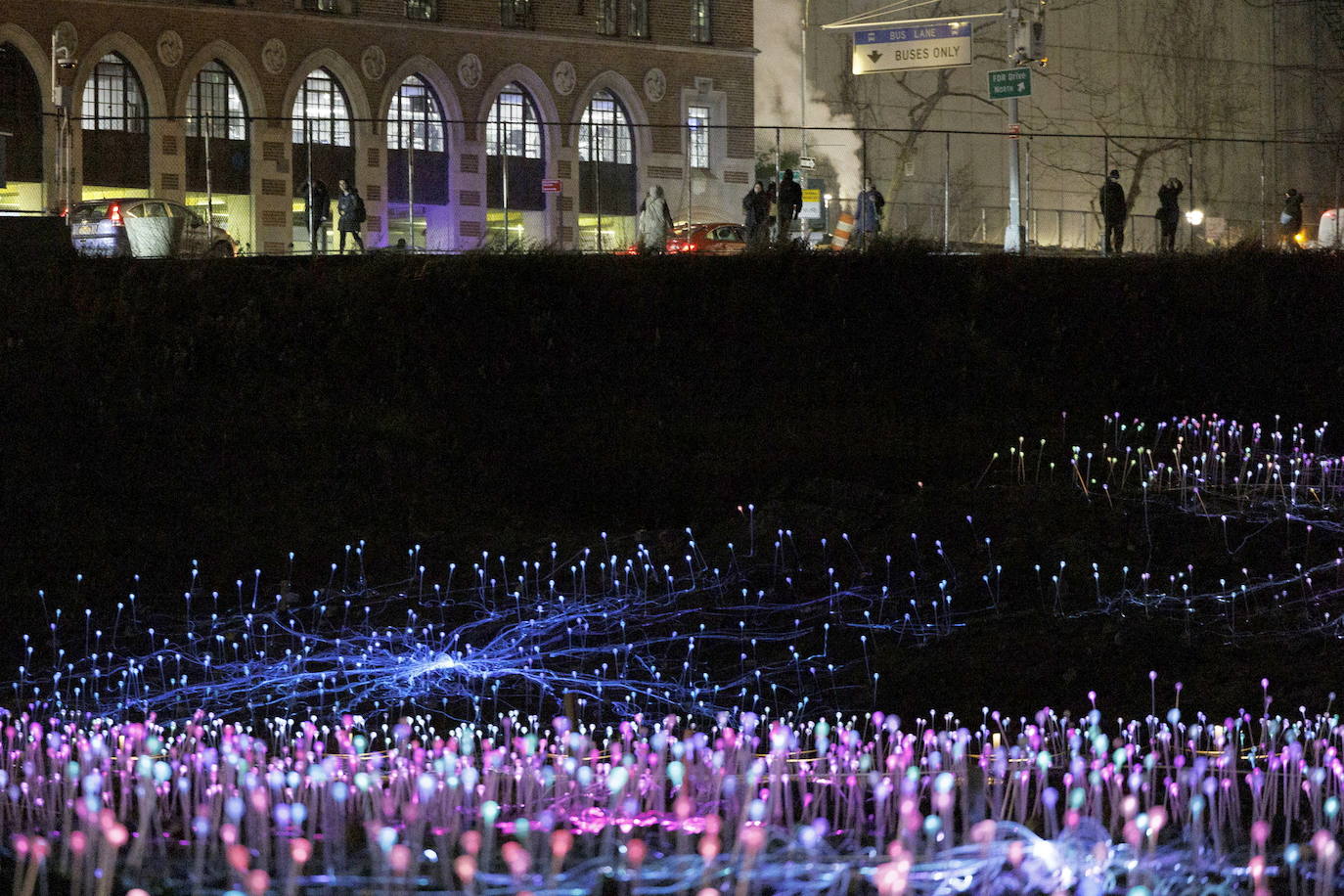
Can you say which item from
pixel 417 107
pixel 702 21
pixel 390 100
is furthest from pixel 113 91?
pixel 702 21

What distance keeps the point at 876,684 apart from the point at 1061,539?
262cm

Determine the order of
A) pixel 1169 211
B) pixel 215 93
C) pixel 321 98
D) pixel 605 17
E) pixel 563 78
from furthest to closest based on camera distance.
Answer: pixel 605 17
pixel 563 78
pixel 321 98
pixel 215 93
pixel 1169 211

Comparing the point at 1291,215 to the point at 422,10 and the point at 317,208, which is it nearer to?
the point at 317,208

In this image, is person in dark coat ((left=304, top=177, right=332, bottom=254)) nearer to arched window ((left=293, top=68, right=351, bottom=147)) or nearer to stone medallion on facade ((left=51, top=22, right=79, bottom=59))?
stone medallion on facade ((left=51, top=22, right=79, bottom=59))

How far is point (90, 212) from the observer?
27.2 metres

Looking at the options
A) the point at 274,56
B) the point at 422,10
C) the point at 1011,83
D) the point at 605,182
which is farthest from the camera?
the point at 422,10

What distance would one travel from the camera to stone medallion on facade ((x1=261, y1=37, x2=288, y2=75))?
135 ft

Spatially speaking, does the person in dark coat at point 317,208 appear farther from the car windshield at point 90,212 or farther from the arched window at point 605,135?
the arched window at point 605,135

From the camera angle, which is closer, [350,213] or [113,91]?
[350,213]

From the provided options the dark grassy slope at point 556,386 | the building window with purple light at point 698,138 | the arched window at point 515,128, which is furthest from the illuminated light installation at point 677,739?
the arched window at point 515,128

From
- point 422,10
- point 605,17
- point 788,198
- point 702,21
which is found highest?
point 702,21

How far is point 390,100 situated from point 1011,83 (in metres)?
21.8

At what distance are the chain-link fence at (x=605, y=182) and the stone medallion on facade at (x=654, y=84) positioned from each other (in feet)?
4.54

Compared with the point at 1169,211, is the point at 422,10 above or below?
above
